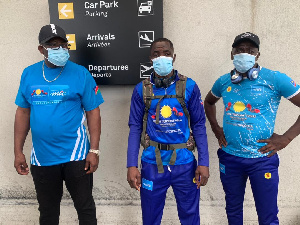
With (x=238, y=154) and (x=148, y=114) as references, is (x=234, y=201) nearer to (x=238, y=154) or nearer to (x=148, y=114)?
(x=238, y=154)

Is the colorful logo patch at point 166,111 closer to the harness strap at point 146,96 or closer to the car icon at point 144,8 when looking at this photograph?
the harness strap at point 146,96

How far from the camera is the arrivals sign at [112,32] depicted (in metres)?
2.48

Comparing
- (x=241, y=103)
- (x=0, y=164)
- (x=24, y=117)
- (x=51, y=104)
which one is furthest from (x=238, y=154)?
(x=0, y=164)

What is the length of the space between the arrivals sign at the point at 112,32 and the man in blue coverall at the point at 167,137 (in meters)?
0.59

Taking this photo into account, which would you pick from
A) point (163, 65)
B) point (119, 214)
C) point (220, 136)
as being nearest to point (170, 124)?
point (163, 65)

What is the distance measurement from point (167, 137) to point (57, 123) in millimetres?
861

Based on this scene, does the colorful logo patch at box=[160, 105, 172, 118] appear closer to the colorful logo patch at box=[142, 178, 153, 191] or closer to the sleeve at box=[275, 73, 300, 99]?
the colorful logo patch at box=[142, 178, 153, 191]

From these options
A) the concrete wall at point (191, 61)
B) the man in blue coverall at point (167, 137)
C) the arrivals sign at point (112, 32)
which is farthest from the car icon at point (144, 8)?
the man in blue coverall at point (167, 137)

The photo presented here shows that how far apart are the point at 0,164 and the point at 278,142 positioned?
113 inches

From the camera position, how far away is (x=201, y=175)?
1963 millimetres

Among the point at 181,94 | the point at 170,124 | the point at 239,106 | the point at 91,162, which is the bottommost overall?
the point at 91,162

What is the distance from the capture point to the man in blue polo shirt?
77.9 inches

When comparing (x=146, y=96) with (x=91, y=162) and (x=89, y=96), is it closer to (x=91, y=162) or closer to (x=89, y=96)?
(x=89, y=96)

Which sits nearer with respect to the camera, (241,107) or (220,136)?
(241,107)
